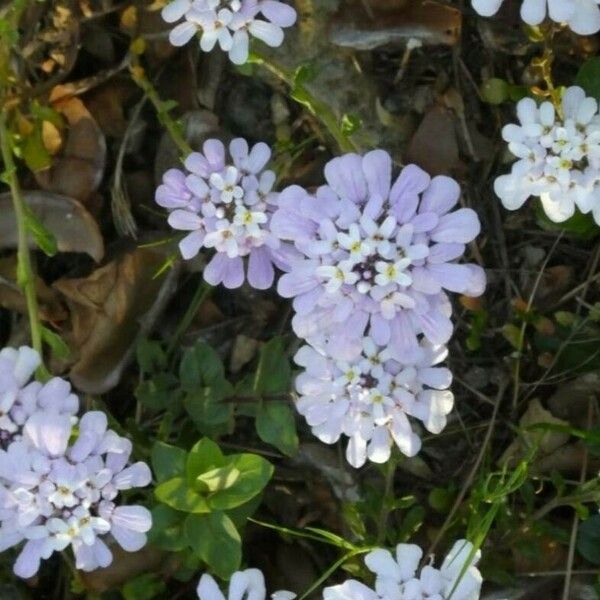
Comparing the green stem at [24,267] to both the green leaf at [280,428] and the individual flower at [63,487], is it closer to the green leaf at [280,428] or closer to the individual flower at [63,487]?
the individual flower at [63,487]

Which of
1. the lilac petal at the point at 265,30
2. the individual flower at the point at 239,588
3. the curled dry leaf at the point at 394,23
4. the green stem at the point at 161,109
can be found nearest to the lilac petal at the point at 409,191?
the lilac petal at the point at 265,30

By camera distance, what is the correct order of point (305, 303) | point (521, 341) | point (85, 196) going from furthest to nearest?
point (85, 196)
point (521, 341)
point (305, 303)

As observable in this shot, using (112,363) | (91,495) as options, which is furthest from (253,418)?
(91,495)

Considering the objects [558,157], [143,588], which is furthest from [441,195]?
[143,588]

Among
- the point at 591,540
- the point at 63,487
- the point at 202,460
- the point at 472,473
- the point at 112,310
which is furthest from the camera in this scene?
the point at 112,310

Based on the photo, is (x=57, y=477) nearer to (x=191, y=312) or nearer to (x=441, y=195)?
(x=191, y=312)

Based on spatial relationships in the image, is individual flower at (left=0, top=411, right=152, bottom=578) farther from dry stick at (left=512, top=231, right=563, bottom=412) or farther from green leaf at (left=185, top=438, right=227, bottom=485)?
dry stick at (left=512, top=231, right=563, bottom=412)

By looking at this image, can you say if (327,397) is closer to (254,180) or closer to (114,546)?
(254,180)
